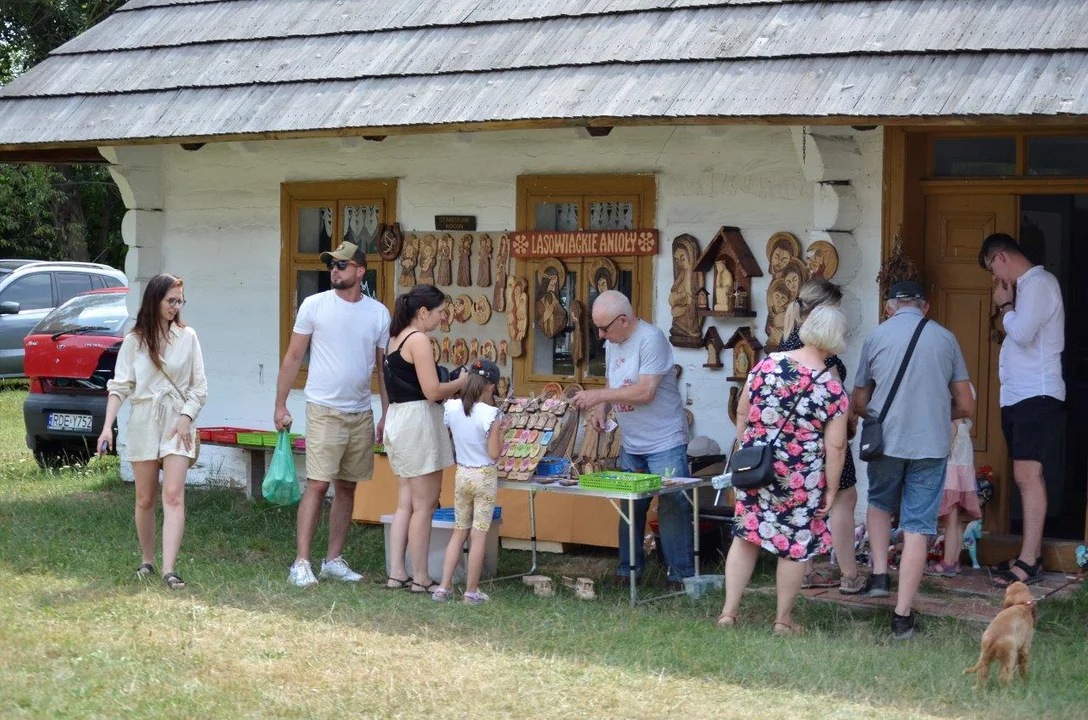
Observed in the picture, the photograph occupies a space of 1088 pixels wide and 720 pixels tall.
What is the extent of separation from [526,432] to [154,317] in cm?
211

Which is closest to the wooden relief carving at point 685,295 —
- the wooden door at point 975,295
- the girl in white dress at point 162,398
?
the wooden door at point 975,295

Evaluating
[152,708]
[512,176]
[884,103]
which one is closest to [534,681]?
[152,708]

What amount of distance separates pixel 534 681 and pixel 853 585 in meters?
2.35

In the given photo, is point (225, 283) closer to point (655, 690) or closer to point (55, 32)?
point (655, 690)

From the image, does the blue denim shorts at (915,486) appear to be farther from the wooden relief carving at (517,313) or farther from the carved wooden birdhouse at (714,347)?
the wooden relief carving at (517,313)

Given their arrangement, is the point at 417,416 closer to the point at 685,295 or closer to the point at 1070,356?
the point at 685,295

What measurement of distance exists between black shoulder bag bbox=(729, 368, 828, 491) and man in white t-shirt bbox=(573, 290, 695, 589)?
1267 mm

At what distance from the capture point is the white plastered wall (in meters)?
8.73

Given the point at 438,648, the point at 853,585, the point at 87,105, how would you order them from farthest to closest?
the point at 87,105, the point at 853,585, the point at 438,648

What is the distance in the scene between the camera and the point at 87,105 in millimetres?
10555

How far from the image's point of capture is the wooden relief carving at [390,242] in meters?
10.3

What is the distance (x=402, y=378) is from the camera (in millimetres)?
7789

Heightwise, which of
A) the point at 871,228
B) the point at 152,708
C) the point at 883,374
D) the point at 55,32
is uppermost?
the point at 55,32

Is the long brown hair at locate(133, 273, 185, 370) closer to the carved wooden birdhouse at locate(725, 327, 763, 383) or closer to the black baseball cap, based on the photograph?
the carved wooden birdhouse at locate(725, 327, 763, 383)
